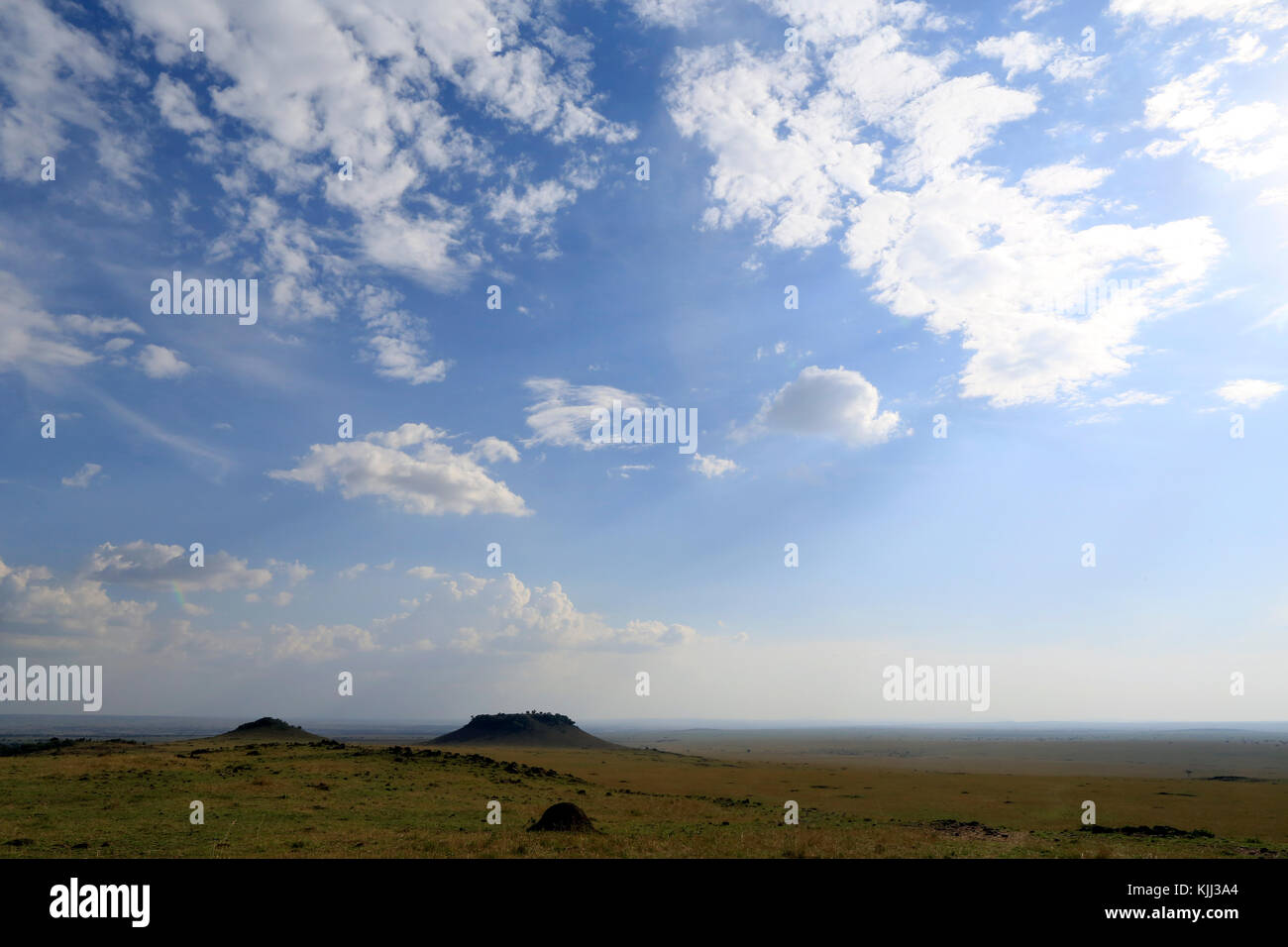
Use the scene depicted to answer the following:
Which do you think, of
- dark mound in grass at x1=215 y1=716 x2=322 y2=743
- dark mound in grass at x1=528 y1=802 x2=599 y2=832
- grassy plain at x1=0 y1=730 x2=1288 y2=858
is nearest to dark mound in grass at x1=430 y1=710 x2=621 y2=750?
dark mound in grass at x1=215 y1=716 x2=322 y2=743

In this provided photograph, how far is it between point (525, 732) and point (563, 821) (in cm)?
16049

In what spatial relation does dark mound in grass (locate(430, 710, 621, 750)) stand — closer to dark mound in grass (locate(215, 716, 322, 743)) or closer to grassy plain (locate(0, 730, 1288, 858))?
dark mound in grass (locate(215, 716, 322, 743))

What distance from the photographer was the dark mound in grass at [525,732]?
175 meters

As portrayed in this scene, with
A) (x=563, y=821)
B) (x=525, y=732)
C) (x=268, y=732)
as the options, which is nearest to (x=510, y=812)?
(x=563, y=821)

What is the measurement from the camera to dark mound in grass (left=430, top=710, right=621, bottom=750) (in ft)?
575

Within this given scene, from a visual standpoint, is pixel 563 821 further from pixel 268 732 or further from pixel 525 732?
pixel 525 732

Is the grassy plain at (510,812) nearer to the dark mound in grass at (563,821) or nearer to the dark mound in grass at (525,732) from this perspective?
the dark mound in grass at (563,821)

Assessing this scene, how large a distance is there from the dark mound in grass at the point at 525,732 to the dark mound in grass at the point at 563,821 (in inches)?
5721

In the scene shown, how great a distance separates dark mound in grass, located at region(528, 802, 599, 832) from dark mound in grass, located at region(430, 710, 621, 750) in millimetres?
145307

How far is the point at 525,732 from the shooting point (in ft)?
589
